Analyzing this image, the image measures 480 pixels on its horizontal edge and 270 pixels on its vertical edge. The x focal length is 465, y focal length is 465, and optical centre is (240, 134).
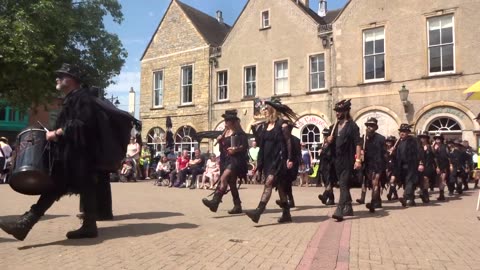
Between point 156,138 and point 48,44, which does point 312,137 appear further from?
point 48,44

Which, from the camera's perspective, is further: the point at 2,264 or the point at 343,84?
the point at 343,84

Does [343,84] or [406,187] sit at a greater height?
[343,84]

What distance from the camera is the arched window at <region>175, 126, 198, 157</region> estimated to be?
87.6 ft

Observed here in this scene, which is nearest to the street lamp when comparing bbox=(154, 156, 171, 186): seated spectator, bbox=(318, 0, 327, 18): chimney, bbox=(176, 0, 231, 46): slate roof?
bbox=(154, 156, 171, 186): seated spectator

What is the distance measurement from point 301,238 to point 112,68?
1999 centimetres

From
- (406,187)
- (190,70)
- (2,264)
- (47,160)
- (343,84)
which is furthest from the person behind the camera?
(190,70)

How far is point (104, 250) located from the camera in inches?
196

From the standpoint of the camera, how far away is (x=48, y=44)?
65.0 ft

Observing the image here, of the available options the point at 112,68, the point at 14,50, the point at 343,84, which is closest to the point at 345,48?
the point at 343,84

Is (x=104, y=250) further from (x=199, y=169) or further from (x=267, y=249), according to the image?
(x=199, y=169)

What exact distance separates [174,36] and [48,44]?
9440 millimetres

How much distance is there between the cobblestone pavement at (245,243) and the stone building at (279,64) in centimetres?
1417

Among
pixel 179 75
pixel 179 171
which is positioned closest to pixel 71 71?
pixel 179 171

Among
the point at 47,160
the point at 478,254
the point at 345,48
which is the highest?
the point at 345,48
